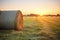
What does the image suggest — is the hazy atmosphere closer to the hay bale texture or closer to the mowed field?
the mowed field

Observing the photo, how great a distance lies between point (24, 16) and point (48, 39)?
119 centimetres

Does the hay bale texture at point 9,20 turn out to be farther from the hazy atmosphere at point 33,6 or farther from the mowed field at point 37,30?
the hazy atmosphere at point 33,6

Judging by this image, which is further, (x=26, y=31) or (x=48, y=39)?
(x=26, y=31)

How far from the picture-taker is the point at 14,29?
3.42 m

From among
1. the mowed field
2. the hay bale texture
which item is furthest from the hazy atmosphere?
the hay bale texture

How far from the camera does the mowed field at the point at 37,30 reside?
3.00 meters

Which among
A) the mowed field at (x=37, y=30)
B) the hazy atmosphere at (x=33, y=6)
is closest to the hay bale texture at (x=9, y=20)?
the mowed field at (x=37, y=30)

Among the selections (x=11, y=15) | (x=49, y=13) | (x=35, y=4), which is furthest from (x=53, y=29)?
(x=11, y=15)

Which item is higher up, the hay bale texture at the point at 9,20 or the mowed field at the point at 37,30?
the hay bale texture at the point at 9,20

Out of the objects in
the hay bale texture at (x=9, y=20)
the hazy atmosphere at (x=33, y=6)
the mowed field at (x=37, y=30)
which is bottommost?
the mowed field at (x=37, y=30)

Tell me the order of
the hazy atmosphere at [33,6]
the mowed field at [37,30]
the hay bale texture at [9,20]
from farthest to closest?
the hazy atmosphere at [33,6] → the hay bale texture at [9,20] → the mowed field at [37,30]

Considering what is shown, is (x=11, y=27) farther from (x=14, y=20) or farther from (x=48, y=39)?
(x=48, y=39)

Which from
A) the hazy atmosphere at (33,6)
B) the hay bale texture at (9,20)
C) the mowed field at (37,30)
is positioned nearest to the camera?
the mowed field at (37,30)

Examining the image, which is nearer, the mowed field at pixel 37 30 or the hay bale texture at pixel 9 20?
the mowed field at pixel 37 30
